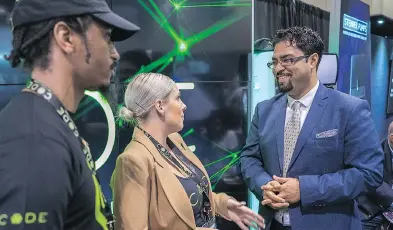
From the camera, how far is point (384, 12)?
25.7 ft

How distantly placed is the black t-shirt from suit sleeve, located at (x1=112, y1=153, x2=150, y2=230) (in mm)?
571

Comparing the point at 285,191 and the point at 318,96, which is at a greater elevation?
the point at 318,96

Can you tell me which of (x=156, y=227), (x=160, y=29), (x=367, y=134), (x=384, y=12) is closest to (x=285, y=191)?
(x=367, y=134)

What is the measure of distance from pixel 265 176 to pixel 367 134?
18.7 inches

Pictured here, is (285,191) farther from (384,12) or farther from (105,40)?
(384,12)

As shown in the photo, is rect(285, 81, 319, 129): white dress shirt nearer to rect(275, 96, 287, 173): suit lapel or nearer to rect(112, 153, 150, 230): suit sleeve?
rect(275, 96, 287, 173): suit lapel

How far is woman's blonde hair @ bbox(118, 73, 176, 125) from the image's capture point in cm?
172

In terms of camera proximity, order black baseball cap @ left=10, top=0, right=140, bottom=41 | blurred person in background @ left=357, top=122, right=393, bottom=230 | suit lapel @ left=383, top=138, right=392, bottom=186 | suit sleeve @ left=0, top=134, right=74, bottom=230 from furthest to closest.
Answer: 1. suit lapel @ left=383, top=138, right=392, bottom=186
2. blurred person in background @ left=357, top=122, right=393, bottom=230
3. black baseball cap @ left=10, top=0, right=140, bottom=41
4. suit sleeve @ left=0, top=134, right=74, bottom=230

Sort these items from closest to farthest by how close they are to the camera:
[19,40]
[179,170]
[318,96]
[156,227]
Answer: [19,40]
[156,227]
[179,170]
[318,96]

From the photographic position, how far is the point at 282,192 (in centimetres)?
177

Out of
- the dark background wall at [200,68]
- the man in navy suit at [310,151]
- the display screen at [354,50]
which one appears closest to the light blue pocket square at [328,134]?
the man in navy suit at [310,151]

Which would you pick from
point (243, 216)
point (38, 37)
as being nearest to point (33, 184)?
point (38, 37)

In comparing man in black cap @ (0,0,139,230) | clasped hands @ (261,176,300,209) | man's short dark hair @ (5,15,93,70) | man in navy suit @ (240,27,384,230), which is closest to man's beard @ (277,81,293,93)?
man in navy suit @ (240,27,384,230)

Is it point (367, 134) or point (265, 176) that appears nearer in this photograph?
point (367, 134)
